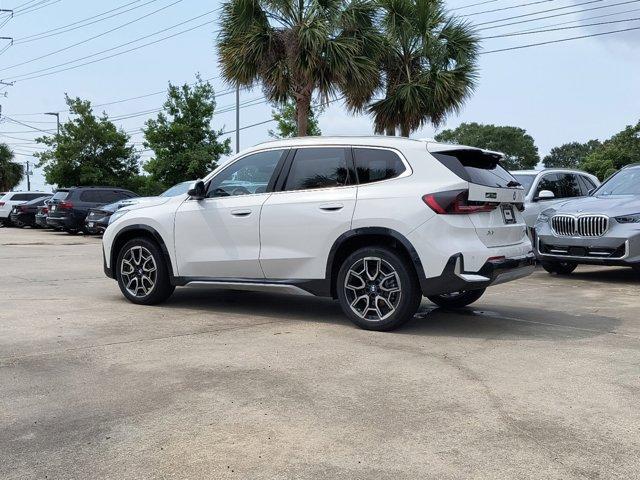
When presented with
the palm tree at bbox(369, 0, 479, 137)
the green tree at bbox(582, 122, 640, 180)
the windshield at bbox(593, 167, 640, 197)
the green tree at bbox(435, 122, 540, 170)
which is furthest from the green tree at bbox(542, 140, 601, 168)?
the windshield at bbox(593, 167, 640, 197)

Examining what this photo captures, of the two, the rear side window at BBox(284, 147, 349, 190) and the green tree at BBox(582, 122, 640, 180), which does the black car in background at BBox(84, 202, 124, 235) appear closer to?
the rear side window at BBox(284, 147, 349, 190)

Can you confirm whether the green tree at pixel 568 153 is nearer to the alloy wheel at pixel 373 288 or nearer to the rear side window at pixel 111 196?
the rear side window at pixel 111 196

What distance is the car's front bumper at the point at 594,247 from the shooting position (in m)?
9.20

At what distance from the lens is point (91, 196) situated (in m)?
22.5

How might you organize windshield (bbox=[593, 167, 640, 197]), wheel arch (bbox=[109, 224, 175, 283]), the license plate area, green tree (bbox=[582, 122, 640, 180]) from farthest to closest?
green tree (bbox=[582, 122, 640, 180]) → windshield (bbox=[593, 167, 640, 197]) → wheel arch (bbox=[109, 224, 175, 283]) → the license plate area

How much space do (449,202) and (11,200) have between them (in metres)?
27.9

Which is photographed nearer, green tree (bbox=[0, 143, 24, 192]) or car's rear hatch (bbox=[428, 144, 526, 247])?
car's rear hatch (bbox=[428, 144, 526, 247])

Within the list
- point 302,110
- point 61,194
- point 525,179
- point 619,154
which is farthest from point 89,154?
point 619,154

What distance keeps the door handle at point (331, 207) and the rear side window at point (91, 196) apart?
714 inches

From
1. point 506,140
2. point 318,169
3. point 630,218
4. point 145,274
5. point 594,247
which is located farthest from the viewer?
point 506,140

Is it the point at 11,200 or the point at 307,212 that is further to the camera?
the point at 11,200

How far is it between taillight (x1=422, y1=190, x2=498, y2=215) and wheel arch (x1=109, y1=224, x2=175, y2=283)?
117 inches

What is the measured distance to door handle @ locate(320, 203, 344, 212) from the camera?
6.00 m

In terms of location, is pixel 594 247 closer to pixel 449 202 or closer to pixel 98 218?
pixel 449 202
